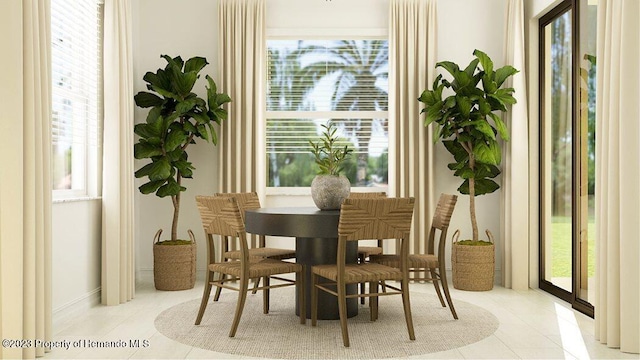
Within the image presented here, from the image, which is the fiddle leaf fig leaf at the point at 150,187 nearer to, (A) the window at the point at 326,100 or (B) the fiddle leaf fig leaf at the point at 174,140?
(B) the fiddle leaf fig leaf at the point at 174,140

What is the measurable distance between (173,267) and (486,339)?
9.72 ft

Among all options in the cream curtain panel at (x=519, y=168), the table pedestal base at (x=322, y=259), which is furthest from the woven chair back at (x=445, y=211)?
the cream curtain panel at (x=519, y=168)

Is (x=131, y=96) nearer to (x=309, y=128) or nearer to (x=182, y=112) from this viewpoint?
(x=182, y=112)

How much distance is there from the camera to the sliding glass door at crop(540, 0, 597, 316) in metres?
4.74

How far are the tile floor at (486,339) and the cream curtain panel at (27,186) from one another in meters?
0.34

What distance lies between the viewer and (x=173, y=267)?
5559 mm

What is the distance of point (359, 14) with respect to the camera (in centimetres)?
625

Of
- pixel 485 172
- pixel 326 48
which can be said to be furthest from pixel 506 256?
pixel 326 48

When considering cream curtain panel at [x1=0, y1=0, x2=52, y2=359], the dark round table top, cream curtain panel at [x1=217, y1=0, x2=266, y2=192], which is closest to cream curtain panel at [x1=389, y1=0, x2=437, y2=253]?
cream curtain panel at [x1=217, y1=0, x2=266, y2=192]

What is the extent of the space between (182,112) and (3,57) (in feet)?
7.55

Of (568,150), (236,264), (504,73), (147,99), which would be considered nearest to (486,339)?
(236,264)

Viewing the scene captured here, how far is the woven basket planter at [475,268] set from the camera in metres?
5.57

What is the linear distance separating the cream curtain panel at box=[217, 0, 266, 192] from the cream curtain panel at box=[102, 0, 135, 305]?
117cm

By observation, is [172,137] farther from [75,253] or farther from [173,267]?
[75,253]
